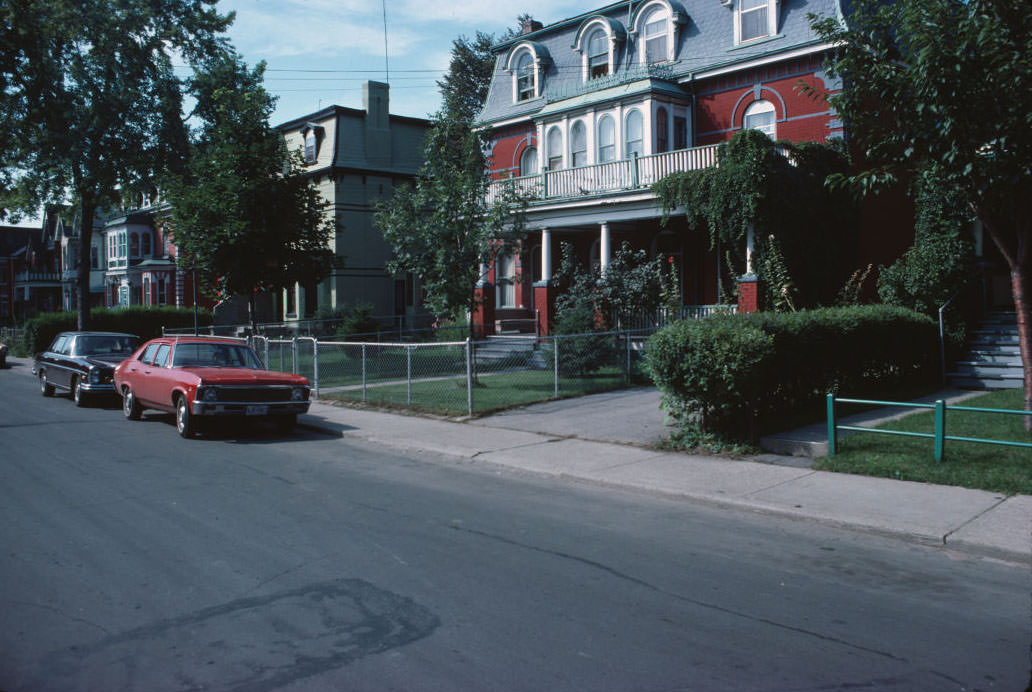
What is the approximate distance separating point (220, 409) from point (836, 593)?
9570 millimetres

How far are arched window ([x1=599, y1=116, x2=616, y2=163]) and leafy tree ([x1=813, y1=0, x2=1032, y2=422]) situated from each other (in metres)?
13.7

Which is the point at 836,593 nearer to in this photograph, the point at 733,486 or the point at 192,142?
the point at 733,486

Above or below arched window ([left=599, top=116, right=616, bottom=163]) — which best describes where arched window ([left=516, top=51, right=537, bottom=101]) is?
above

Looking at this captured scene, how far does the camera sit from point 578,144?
25109 mm

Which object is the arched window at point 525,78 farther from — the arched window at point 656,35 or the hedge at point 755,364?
the hedge at point 755,364

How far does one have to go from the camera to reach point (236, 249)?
2178 cm

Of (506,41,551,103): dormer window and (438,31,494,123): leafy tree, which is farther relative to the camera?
(438,31,494,123): leafy tree

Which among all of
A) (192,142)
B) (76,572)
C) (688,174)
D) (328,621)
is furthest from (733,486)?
(192,142)

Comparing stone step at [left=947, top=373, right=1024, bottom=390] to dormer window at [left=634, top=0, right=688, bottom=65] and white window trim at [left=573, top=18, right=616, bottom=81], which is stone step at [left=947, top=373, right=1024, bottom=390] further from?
white window trim at [left=573, top=18, right=616, bottom=81]

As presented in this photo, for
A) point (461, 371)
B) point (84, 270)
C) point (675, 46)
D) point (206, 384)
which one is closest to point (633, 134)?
point (675, 46)

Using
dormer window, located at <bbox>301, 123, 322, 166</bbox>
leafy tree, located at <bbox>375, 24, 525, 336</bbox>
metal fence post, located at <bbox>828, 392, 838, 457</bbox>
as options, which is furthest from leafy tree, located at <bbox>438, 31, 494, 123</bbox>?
metal fence post, located at <bbox>828, 392, 838, 457</bbox>

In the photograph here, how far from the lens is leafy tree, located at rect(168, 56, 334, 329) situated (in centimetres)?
2145

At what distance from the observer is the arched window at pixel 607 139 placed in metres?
23.8

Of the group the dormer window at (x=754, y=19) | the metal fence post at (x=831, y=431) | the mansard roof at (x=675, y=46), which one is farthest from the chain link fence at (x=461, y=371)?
the dormer window at (x=754, y=19)
